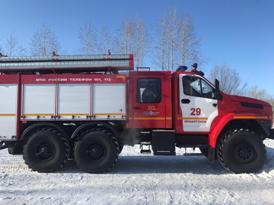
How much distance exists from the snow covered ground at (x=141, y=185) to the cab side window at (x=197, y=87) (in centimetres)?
220

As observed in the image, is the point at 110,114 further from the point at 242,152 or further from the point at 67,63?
the point at 242,152

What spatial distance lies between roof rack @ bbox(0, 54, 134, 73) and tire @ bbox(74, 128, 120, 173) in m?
1.87

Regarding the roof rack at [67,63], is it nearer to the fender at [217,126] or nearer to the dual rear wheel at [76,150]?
the dual rear wheel at [76,150]

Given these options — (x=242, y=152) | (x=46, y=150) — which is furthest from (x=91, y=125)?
(x=242, y=152)

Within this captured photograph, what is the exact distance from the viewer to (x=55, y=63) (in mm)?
9008

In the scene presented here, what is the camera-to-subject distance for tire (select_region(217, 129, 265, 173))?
868cm

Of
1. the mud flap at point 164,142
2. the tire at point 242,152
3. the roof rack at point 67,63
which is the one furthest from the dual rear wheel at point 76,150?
the tire at point 242,152

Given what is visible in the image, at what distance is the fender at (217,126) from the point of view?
28.8ft

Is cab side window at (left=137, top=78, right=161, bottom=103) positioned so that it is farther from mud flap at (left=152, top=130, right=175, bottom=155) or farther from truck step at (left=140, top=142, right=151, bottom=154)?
truck step at (left=140, top=142, right=151, bottom=154)

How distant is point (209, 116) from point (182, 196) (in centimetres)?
311

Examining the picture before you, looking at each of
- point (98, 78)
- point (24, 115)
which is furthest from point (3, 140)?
point (98, 78)

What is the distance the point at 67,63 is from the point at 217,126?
15.0ft

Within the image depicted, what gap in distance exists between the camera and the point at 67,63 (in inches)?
355

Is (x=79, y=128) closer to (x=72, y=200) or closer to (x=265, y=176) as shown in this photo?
(x=72, y=200)
